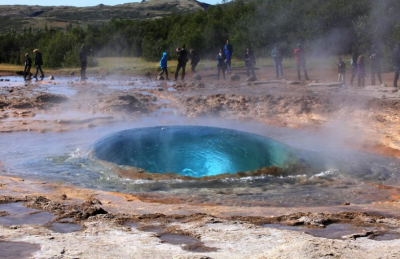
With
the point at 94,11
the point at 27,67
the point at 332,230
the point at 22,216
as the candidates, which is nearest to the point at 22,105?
the point at 22,216

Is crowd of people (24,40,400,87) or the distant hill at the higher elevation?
the distant hill

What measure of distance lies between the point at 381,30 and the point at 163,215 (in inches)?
672

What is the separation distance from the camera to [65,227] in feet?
12.5

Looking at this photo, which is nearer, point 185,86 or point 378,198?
point 378,198

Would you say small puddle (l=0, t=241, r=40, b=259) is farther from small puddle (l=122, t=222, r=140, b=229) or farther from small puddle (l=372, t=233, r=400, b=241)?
small puddle (l=372, t=233, r=400, b=241)

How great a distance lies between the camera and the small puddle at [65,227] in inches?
146

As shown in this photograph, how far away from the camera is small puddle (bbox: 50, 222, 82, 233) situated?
370 centimetres

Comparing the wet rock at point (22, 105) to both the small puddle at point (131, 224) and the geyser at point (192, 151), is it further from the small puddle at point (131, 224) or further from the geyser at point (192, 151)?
the small puddle at point (131, 224)

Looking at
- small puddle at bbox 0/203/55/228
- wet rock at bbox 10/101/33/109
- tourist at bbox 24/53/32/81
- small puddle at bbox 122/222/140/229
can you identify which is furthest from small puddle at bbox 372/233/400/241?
tourist at bbox 24/53/32/81

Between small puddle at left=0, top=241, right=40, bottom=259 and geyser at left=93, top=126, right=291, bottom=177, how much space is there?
3171 mm

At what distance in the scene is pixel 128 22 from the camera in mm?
38875

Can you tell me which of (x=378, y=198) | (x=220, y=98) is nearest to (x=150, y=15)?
(x=220, y=98)

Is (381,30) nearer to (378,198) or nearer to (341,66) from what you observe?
(341,66)

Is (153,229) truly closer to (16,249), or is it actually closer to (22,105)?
(16,249)
